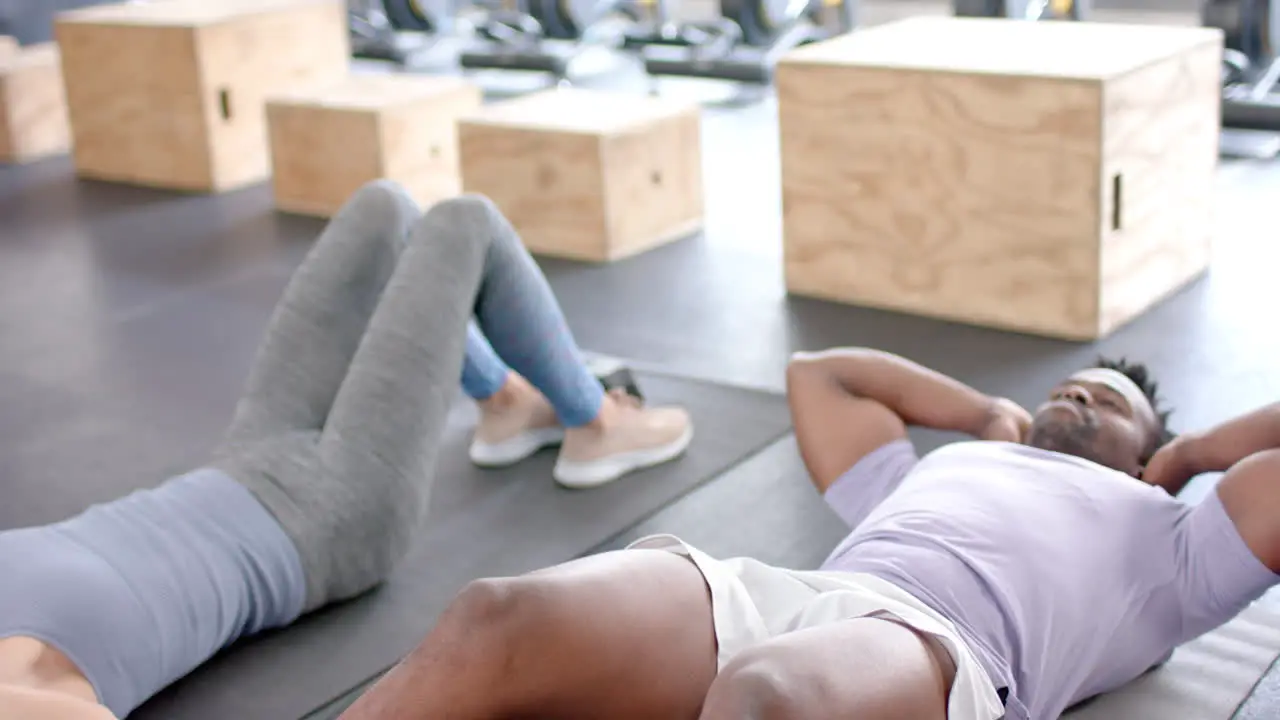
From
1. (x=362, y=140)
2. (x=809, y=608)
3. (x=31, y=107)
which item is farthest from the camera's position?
(x=31, y=107)

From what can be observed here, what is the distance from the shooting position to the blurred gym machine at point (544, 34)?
6.48 m

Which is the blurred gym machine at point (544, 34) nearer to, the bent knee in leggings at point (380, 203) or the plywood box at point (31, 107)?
the plywood box at point (31, 107)

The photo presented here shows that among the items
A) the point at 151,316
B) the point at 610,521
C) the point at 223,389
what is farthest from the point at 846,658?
the point at 151,316

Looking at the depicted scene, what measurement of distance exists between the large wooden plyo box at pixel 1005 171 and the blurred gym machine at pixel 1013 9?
1.92 meters

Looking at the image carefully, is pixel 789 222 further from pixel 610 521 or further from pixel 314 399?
pixel 314 399

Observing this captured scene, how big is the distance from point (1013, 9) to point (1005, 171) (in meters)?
2.55

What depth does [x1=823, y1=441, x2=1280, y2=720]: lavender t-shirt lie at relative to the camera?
5.26 feet

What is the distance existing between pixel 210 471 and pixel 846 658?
3.11 ft

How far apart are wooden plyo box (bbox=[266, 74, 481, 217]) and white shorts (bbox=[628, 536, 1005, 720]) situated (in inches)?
123

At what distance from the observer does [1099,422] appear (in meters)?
1.96

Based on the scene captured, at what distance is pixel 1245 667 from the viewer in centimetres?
197

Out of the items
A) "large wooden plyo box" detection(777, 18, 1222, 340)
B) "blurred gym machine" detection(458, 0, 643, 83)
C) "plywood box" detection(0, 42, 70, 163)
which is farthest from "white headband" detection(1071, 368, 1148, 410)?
"plywood box" detection(0, 42, 70, 163)

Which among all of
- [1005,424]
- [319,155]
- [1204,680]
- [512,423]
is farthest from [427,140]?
[1204,680]

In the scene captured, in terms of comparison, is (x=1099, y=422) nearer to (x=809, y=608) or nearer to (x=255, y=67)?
(x=809, y=608)
